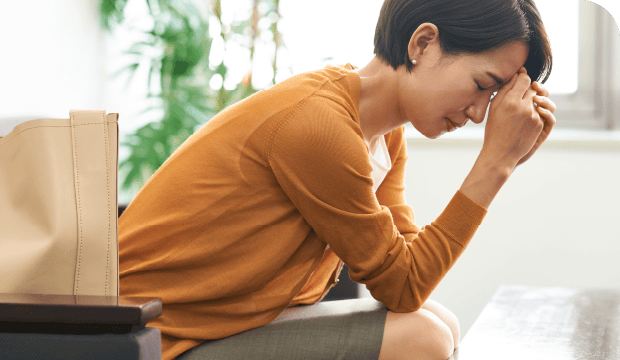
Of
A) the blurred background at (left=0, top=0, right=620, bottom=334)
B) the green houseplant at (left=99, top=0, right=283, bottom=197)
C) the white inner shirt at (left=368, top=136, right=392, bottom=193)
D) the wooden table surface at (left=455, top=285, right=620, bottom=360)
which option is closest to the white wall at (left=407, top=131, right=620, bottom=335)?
the blurred background at (left=0, top=0, right=620, bottom=334)

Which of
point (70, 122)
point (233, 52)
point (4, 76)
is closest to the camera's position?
point (70, 122)

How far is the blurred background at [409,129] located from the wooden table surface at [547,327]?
605 millimetres

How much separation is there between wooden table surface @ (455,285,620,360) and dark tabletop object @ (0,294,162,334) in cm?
58

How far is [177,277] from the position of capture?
2.91 feet

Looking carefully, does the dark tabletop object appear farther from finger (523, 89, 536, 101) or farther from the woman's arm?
finger (523, 89, 536, 101)

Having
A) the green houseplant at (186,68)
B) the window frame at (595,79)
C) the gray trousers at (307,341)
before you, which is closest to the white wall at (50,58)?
the green houseplant at (186,68)

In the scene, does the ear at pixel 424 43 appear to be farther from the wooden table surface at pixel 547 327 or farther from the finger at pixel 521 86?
the wooden table surface at pixel 547 327

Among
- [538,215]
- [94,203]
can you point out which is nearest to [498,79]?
[94,203]

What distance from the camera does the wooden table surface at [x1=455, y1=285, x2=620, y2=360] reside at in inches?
39.5

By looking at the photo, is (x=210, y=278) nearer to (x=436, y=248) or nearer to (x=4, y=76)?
(x=436, y=248)

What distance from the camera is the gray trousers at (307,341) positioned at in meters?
0.87

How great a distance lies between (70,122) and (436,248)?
58 cm

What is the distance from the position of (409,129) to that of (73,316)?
6.45ft

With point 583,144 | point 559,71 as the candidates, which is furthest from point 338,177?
point 559,71
